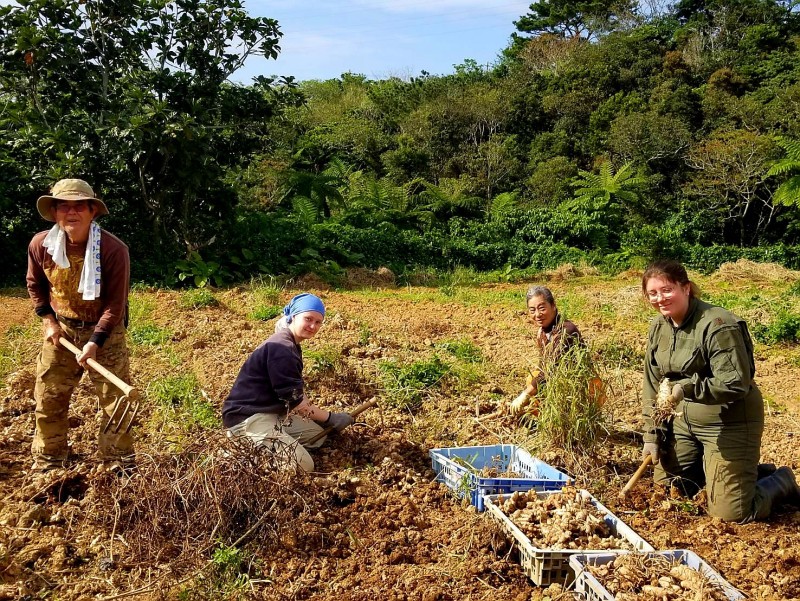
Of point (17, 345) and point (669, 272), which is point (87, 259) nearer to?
point (669, 272)

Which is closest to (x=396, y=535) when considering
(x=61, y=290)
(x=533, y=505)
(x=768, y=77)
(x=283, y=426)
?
(x=533, y=505)

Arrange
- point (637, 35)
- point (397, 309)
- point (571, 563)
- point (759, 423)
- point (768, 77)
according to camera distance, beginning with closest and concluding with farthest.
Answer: point (571, 563)
point (759, 423)
point (397, 309)
point (768, 77)
point (637, 35)

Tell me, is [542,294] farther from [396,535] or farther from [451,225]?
[451,225]

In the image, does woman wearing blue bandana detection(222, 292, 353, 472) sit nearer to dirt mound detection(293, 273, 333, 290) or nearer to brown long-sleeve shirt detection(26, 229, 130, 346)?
brown long-sleeve shirt detection(26, 229, 130, 346)

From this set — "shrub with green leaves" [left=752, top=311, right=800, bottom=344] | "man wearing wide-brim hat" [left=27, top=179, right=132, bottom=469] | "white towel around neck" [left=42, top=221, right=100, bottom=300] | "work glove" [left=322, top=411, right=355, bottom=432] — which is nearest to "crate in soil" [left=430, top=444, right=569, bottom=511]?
"work glove" [left=322, top=411, right=355, bottom=432]

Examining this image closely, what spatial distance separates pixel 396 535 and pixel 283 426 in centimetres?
100

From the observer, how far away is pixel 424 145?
78.3ft

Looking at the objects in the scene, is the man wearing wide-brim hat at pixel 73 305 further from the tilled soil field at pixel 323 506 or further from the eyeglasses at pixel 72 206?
the tilled soil field at pixel 323 506

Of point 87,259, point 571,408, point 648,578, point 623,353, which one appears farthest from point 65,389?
point 623,353

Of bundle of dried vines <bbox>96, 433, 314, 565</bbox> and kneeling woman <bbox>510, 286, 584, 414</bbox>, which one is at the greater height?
kneeling woman <bbox>510, 286, 584, 414</bbox>

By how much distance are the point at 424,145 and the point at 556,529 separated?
21563mm

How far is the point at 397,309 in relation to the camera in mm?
9172

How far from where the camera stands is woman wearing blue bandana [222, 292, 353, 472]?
4012 millimetres

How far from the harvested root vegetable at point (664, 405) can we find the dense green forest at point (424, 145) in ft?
25.8
